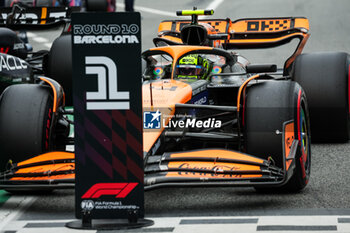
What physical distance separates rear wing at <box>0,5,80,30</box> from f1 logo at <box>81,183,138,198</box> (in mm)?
7068

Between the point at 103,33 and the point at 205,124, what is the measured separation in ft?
6.69

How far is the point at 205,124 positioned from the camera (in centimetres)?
699

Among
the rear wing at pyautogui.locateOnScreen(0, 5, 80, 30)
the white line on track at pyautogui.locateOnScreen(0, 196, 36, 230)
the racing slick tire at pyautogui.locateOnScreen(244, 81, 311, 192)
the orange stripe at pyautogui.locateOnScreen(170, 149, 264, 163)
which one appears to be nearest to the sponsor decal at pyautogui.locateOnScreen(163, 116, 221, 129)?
the racing slick tire at pyautogui.locateOnScreen(244, 81, 311, 192)

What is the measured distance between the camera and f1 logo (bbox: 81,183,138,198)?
17.3 feet

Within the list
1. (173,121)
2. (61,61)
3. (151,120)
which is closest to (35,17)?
(61,61)

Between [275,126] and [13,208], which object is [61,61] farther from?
[275,126]

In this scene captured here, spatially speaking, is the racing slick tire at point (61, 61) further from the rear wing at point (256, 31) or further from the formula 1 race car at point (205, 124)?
the formula 1 race car at point (205, 124)

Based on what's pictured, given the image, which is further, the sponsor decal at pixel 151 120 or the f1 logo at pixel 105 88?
the sponsor decal at pixel 151 120

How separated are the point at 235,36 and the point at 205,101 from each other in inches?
144

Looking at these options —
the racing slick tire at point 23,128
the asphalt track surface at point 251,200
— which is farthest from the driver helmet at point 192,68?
the racing slick tire at point 23,128

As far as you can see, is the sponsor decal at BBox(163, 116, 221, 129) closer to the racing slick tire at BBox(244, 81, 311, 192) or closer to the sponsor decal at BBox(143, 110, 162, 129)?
the sponsor decal at BBox(143, 110, 162, 129)

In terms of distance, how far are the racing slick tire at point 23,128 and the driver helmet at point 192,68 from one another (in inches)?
66.4

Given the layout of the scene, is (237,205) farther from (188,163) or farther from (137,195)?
(137,195)

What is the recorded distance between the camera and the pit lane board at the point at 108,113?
5176 mm
